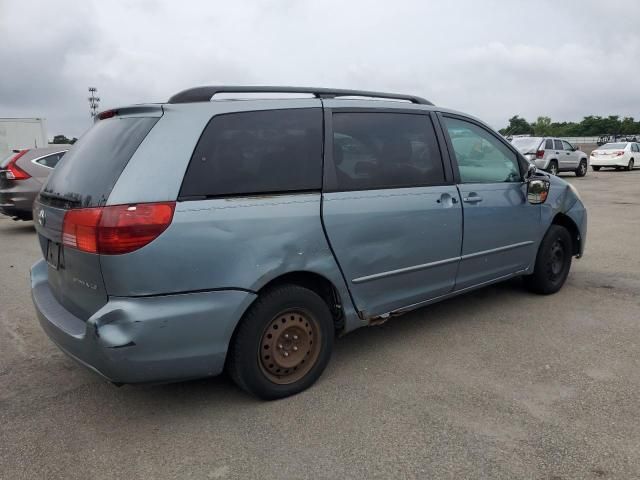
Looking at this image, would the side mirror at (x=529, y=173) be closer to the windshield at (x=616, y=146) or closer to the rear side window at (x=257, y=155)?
the rear side window at (x=257, y=155)

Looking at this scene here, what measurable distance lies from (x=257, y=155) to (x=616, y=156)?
25.8m

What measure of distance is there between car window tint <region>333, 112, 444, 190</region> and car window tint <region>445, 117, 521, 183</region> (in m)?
0.28

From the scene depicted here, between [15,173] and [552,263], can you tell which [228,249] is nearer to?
[552,263]

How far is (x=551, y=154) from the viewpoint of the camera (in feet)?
61.7

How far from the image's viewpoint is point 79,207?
2664mm

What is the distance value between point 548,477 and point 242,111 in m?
2.35

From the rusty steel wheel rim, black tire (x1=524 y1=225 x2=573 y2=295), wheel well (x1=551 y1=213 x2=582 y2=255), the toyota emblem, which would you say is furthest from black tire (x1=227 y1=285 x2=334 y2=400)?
wheel well (x1=551 y1=213 x2=582 y2=255)

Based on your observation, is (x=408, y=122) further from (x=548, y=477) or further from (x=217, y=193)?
(x=548, y=477)

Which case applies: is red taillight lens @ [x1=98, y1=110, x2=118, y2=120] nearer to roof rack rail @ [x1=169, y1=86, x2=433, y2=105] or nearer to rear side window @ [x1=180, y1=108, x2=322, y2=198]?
roof rack rail @ [x1=169, y1=86, x2=433, y2=105]

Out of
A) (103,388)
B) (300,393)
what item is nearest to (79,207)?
(103,388)

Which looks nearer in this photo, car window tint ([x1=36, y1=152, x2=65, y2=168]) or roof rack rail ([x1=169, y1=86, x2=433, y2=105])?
roof rack rail ([x1=169, y1=86, x2=433, y2=105])

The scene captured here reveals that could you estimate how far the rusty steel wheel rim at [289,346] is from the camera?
9.70ft

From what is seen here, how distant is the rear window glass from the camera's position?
2652 millimetres

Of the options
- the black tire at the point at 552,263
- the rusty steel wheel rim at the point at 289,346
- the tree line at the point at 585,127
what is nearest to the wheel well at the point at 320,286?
the rusty steel wheel rim at the point at 289,346
